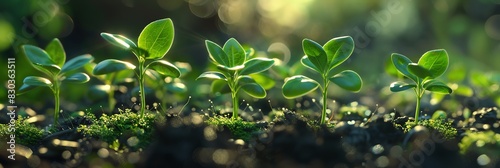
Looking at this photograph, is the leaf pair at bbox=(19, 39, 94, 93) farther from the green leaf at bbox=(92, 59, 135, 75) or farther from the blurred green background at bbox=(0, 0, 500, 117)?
the blurred green background at bbox=(0, 0, 500, 117)

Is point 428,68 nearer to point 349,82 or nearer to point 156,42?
point 349,82

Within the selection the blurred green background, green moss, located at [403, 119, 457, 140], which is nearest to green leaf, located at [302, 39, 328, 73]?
green moss, located at [403, 119, 457, 140]

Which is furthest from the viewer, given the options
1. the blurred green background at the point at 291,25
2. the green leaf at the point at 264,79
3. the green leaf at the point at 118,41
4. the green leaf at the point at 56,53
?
the blurred green background at the point at 291,25

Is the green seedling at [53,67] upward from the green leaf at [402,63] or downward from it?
upward

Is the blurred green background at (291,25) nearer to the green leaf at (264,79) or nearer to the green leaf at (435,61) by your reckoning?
the green leaf at (264,79)

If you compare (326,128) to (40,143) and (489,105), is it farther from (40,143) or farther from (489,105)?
(489,105)

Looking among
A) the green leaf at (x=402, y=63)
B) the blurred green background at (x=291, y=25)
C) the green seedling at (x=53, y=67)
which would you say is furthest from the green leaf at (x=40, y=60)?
the blurred green background at (x=291, y=25)

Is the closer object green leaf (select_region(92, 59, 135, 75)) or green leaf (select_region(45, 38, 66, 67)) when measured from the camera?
green leaf (select_region(92, 59, 135, 75))
